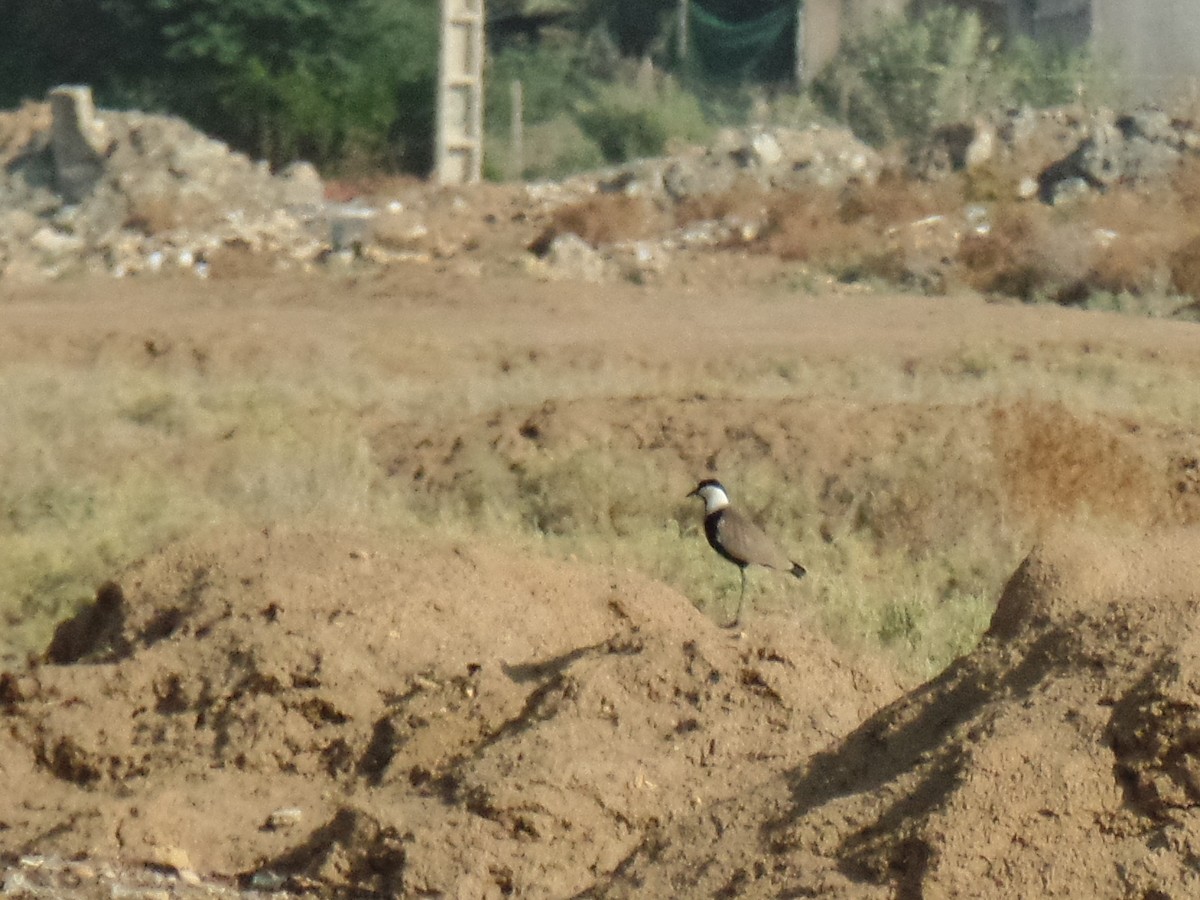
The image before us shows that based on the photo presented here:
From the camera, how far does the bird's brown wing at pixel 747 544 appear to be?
27.4 ft

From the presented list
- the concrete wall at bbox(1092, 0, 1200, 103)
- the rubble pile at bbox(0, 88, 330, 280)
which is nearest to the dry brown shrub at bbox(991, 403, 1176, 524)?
the rubble pile at bbox(0, 88, 330, 280)

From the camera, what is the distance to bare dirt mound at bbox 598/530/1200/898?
170 inches

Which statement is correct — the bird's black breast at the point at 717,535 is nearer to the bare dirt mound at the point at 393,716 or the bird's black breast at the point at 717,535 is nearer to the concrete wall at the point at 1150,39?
the bare dirt mound at the point at 393,716

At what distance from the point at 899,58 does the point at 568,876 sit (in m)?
31.0

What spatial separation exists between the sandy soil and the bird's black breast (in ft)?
0.93

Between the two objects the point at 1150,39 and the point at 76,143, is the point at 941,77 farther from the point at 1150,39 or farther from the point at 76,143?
the point at 76,143

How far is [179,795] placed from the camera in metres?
6.18

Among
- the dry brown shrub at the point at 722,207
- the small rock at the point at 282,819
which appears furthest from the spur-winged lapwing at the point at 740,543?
the dry brown shrub at the point at 722,207

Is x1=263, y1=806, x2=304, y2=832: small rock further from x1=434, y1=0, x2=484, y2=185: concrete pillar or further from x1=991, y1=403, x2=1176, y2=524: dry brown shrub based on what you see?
x1=434, y1=0, x2=484, y2=185: concrete pillar

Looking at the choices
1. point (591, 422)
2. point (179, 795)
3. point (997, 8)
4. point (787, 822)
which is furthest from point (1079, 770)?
point (997, 8)

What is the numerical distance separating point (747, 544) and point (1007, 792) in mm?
3939

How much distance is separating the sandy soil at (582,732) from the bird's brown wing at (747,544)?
231 millimetres

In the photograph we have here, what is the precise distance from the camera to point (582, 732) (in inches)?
231

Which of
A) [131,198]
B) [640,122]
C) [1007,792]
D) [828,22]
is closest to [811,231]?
[131,198]
